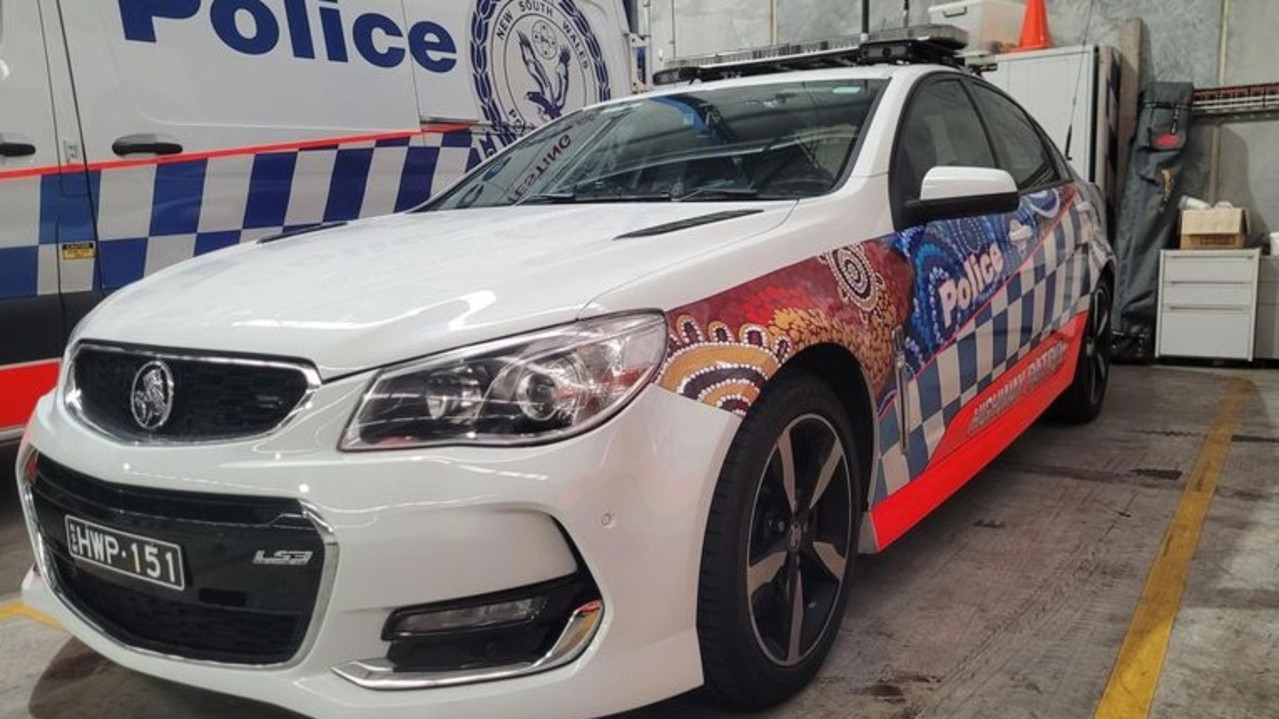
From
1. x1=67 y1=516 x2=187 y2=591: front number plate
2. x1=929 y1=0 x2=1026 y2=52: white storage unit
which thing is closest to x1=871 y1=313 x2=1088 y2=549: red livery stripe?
x1=67 y1=516 x2=187 y2=591: front number plate

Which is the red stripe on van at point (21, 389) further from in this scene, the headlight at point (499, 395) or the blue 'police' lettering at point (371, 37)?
the headlight at point (499, 395)

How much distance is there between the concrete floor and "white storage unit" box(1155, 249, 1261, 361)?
258 cm

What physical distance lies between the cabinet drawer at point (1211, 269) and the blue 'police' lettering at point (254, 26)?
509cm

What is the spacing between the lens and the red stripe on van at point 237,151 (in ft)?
10.4

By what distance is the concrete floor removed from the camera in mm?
2000

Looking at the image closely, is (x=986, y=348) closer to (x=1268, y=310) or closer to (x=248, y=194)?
(x=248, y=194)

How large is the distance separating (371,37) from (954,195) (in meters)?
2.72

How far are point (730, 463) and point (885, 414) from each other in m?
0.64

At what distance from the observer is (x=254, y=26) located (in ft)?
12.2

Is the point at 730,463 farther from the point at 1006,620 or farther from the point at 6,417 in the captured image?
the point at 6,417

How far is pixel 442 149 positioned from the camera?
14.6ft

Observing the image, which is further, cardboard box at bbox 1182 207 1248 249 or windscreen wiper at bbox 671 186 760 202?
cardboard box at bbox 1182 207 1248 249

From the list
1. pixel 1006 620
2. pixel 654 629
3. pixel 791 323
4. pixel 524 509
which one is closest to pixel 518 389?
pixel 524 509

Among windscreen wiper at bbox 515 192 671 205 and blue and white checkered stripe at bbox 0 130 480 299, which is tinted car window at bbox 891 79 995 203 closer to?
windscreen wiper at bbox 515 192 671 205
